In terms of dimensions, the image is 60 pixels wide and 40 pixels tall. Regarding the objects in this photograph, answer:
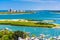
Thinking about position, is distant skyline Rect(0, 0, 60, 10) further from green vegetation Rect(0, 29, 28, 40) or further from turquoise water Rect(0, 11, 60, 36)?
green vegetation Rect(0, 29, 28, 40)

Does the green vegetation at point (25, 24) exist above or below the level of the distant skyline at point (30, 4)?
below

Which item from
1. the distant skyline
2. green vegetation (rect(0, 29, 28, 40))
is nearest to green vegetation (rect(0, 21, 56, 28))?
green vegetation (rect(0, 29, 28, 40))

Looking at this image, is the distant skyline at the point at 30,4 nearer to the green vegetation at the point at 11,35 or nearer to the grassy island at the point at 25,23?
the grassy island at the point at 25,23

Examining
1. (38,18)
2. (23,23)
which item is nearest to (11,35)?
(23,23)

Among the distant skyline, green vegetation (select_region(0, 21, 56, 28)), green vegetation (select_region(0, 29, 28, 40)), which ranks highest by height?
the distant skyline

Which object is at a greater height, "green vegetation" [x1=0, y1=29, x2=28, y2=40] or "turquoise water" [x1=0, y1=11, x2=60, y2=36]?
"turquoise water" [x1=0, y1=11, x2=60, y2=36]

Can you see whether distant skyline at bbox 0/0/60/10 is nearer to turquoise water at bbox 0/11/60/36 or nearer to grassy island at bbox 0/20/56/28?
turquoise water at bbox 0/11/60/36

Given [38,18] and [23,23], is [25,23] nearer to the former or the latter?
[23,23]

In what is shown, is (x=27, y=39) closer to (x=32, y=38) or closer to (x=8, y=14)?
(x=32, y=38)

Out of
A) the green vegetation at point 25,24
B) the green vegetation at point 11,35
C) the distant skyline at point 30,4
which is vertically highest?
the distant skyline at point 30,4

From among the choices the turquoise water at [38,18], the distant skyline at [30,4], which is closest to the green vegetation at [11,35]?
the turquoise water at [38,18]
